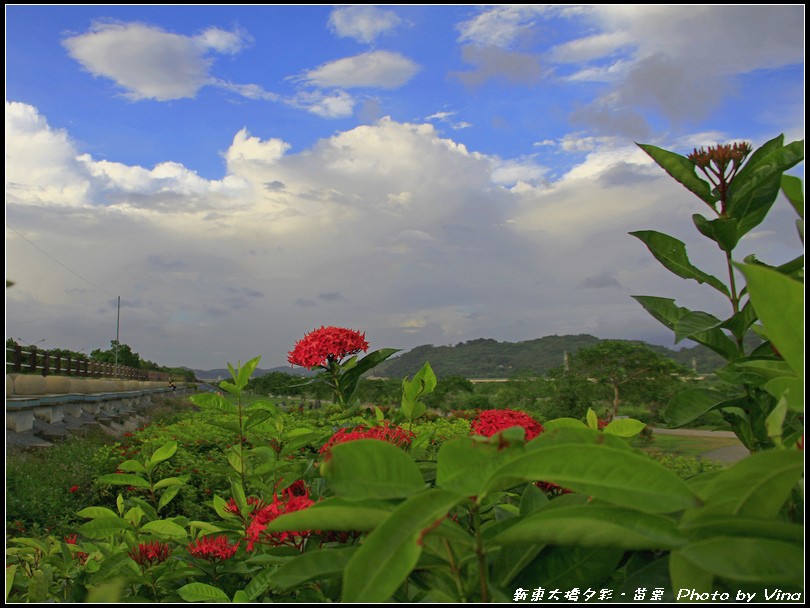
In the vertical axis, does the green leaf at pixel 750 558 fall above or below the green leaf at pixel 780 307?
below

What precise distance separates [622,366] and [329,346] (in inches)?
707

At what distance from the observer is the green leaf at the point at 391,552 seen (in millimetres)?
592

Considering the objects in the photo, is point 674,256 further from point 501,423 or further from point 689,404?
point 501,423

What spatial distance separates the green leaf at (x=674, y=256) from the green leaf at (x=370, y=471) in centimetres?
150

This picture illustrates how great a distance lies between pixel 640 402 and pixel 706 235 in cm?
2029

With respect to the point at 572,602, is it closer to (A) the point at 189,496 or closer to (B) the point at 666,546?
(B) the point at 666,546

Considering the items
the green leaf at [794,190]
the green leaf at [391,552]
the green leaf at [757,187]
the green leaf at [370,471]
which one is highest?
the green leaf at [757,187]

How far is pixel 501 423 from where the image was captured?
1.40 metres

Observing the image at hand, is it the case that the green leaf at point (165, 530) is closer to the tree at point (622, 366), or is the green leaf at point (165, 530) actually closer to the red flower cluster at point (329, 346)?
the red flower cluster at point (329, 346)

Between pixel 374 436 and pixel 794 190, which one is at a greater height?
pixel 794 190

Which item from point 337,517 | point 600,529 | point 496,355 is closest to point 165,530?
point 337,517

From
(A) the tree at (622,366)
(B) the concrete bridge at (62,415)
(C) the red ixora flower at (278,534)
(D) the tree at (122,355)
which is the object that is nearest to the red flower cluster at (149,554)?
(C) the red ixora flower at (278,534)

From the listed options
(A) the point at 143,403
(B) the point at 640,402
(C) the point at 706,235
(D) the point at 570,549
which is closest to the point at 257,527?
(D) the point at 570,549

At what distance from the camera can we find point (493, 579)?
2.52 feet
